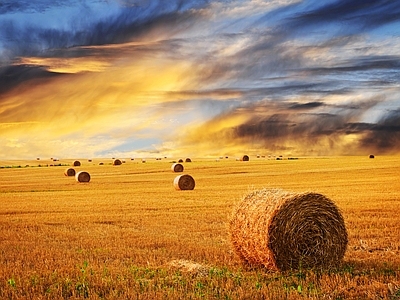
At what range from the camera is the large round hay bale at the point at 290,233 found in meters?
12.4

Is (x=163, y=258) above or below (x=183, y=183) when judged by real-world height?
below

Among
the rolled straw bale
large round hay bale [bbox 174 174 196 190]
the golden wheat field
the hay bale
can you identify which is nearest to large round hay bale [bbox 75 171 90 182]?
the hay bale

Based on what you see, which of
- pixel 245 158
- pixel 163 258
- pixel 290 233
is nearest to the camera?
pixel 290 233

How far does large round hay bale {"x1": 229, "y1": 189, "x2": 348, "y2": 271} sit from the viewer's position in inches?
486

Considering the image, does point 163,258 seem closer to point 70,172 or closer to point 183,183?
point 183,183

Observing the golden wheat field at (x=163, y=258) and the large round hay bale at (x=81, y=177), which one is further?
the large round hay bale at (x=81, y=177)

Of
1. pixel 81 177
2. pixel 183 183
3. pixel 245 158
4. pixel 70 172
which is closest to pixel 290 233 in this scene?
pixel 183 183

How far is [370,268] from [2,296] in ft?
24.0

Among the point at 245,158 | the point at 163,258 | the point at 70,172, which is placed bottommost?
the point at 163,258

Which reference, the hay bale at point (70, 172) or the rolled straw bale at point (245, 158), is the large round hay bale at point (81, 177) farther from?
the rolled straw bale at point (245, 158)

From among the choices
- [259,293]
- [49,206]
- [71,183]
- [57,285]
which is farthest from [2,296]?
[71,183]

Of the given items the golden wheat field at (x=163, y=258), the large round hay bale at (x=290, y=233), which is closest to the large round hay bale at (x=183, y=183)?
the golden wheat field at (x=163, y=258)

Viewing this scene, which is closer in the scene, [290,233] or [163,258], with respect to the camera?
[290,233]

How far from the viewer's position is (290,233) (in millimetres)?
12430
